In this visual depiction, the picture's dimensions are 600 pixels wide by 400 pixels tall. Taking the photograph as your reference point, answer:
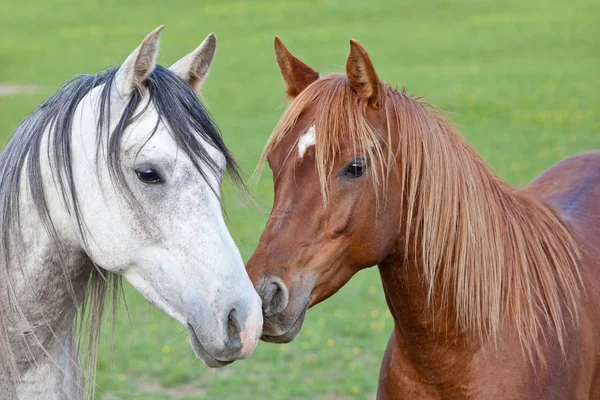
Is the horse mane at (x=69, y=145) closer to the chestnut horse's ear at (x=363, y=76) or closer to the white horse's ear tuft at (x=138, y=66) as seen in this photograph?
the white horse's ear tuft at (x=138, y=66)

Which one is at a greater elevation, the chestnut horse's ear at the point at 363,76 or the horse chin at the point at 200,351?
the chestnut horse's ear at the point at 363,76

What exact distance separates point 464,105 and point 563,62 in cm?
517

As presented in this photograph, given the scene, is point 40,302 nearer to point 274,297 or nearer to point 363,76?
point 274,297

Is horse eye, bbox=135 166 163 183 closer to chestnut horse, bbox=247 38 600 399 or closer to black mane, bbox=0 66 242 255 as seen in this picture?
black mane, bbox=0 66 242 255

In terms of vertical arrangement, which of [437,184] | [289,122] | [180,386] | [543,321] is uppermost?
[289,122]

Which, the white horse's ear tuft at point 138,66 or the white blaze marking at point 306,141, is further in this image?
the white blaze marking at point 306,141

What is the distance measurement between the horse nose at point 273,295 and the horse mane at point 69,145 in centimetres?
40

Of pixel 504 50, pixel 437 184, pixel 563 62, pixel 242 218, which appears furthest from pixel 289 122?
pixel 504 50

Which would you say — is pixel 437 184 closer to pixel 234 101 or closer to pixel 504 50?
pixel 234 101

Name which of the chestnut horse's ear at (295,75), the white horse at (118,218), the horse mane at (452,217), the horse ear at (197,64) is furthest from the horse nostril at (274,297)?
the chestnut horse's ear at (295,75)

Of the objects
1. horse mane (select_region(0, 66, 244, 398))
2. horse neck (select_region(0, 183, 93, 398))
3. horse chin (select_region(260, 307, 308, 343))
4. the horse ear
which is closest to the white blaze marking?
horse mane (select_region(0, 66, 244, 398))

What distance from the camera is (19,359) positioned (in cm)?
289

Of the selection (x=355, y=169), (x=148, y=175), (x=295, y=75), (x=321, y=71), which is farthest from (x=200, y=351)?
(x=321, y=71)

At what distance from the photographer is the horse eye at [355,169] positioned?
10.3 ft
